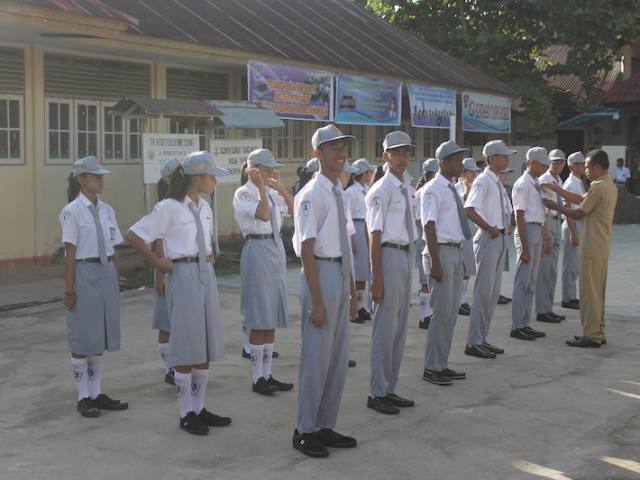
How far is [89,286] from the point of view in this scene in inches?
243

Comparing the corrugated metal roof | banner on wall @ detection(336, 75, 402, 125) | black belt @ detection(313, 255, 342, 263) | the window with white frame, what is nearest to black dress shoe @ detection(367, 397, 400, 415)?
black belt @ detection(313, 255, 342, 263)

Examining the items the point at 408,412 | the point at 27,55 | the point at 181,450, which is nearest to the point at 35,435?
the point at 181,450

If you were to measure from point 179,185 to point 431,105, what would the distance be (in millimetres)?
15868

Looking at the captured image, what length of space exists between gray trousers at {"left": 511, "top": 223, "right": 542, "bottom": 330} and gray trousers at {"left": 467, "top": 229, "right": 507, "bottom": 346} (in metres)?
0.87

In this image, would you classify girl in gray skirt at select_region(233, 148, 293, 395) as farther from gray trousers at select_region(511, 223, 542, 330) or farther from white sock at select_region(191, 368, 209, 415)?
gray trousers at select_region(511, 223, 542, 330)

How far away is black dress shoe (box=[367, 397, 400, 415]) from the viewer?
6.28 meters

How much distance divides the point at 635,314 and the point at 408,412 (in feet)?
16.9

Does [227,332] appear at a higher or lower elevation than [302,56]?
lower

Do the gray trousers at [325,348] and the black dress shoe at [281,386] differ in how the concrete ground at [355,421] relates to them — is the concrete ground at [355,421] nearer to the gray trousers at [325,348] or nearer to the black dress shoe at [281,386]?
the black dress shoe at [281,386]

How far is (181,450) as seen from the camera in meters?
5.43

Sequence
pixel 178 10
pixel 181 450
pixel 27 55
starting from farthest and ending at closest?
pixel 178 10, pixel 27 55, pixel 181 450

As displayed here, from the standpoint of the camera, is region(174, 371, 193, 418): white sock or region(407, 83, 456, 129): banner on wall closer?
region(174, 371, 193, 418): white sock

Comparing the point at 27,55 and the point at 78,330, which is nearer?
the point at 78,330

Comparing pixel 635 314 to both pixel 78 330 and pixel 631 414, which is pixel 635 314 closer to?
pixel 631 414
